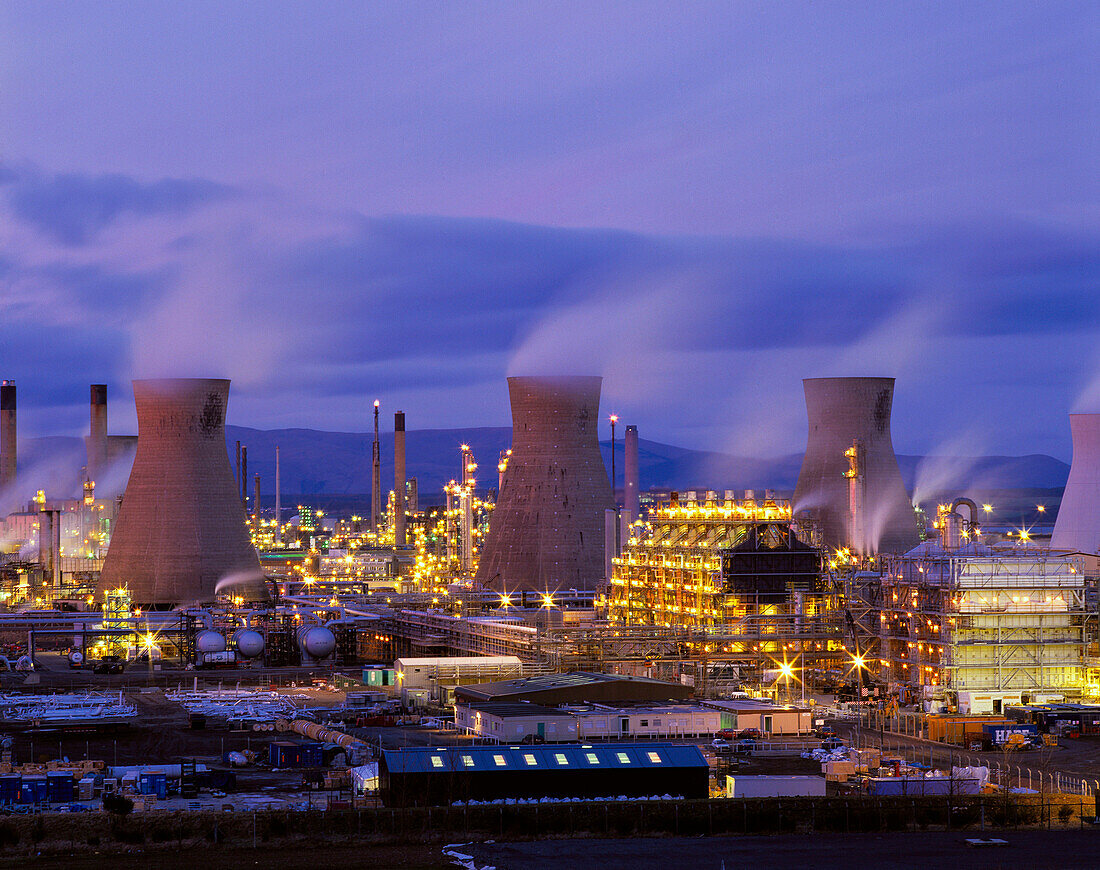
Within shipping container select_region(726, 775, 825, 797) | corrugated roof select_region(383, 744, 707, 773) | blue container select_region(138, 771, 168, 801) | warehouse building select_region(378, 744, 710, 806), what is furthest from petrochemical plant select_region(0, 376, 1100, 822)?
shipping container select_region(726, 775, 825, 797)

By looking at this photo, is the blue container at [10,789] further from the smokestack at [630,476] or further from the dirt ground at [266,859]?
the smokestack at [630,476]

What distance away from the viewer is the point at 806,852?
23.8 m

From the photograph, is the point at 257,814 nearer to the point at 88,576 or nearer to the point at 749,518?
the point at 749,518

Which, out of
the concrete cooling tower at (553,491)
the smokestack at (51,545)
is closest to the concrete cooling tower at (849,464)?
the concrete cooling tower at (553,491)

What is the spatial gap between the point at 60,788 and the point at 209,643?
76.9ft

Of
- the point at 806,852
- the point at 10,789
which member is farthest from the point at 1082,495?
the point at 10,789

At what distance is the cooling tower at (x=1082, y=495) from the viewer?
4625 cm

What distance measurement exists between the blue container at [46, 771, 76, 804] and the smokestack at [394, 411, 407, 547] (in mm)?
56710

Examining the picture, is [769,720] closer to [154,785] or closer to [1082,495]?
[154,785]

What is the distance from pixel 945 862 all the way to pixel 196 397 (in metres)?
37.5

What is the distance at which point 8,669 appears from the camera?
50719 mm

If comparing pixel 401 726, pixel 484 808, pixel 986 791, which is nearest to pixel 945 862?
pixel 986 791

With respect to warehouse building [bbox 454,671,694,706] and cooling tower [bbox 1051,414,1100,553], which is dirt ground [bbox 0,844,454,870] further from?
cooling tower [bbox 1051,414,1100,553]

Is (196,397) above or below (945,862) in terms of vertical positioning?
above
